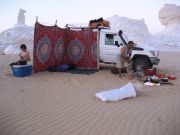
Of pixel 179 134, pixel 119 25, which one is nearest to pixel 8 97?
pixel 179 134

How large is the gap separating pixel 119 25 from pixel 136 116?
48.1m

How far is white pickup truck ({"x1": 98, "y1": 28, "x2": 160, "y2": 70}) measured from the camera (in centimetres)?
1402

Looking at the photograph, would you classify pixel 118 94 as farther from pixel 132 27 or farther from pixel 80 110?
pixel 132 27

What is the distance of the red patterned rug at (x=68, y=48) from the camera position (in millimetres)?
13578

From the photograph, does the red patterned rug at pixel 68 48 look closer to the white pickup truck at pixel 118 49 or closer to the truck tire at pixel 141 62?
the white pickup truck at pixel 118 49

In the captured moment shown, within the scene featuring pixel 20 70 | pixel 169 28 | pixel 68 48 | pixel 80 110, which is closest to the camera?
pixel 80 110

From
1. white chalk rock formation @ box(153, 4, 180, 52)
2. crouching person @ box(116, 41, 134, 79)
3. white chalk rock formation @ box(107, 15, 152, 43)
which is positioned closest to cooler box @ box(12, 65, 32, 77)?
crouching person @ box(116, 41, 134, 79)

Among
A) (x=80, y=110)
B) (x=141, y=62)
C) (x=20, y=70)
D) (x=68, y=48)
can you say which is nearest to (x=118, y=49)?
(x=141, y=62)

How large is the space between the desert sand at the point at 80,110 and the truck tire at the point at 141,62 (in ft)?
11.1

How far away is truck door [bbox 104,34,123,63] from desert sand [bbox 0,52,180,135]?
3651 mm

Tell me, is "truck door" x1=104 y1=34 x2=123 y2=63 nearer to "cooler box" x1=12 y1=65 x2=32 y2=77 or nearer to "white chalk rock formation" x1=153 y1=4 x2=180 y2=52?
"cooler box" x1=12 y1=65 x2=32 y2=77

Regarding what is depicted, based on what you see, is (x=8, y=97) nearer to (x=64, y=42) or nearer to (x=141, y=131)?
(x=141, y=131)

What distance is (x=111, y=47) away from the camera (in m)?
14.4

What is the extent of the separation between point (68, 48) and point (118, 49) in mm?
2668
